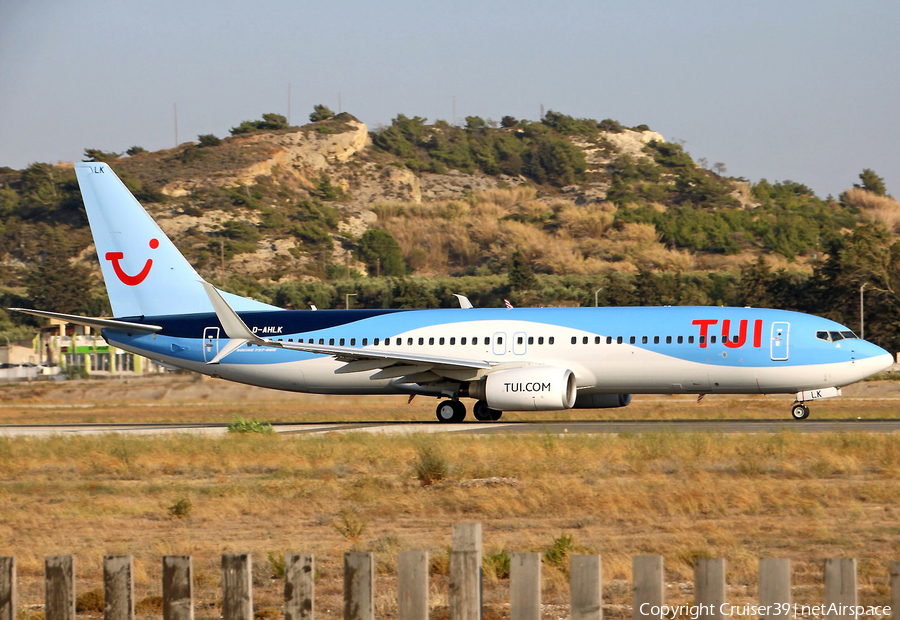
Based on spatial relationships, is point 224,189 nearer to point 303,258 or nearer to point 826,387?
point 303,258

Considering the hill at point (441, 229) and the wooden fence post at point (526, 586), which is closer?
the wooden fence post at point (526, 586)

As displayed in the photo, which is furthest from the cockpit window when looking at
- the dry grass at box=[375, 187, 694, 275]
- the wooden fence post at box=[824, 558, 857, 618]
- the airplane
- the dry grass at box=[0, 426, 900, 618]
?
the dry grass at box=[375, 187, 694, 275]

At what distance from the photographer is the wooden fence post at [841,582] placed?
546 cm

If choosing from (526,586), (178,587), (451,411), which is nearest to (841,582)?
(526,586)

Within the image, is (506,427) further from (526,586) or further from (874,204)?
(874,204)

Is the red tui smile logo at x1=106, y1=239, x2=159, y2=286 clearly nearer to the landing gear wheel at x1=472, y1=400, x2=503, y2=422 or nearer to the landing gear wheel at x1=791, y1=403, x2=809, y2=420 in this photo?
the landing gear wheel at x1=472, y1=400, x2=503, y2=422

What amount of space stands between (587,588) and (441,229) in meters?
154

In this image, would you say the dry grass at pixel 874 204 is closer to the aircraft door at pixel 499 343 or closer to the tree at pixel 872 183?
the tree at pixel 872 183

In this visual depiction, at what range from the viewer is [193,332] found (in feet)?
110

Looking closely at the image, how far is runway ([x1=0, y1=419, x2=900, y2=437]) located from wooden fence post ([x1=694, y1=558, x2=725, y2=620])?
63.4 ft

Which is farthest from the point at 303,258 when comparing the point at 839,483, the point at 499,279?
the point at 839,483

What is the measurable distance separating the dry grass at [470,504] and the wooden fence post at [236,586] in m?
2.99

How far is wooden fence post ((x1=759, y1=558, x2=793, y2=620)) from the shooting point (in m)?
5.50

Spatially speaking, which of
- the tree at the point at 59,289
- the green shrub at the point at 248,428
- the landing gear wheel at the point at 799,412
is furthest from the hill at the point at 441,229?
the green shrub at the point at 248,428
